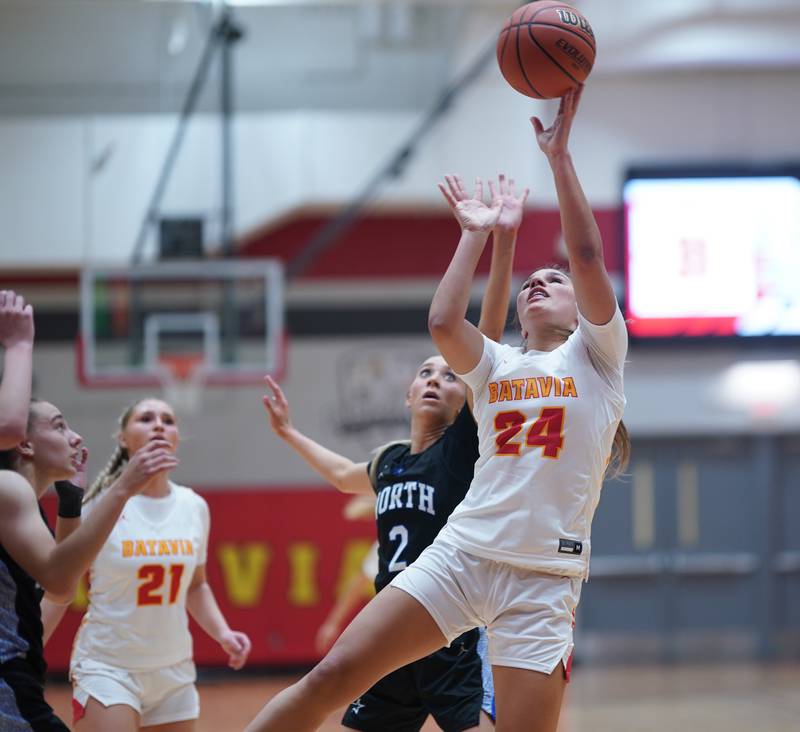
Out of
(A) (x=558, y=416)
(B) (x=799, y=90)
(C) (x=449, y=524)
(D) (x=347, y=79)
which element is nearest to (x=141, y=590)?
(C) (x=449, y=524)

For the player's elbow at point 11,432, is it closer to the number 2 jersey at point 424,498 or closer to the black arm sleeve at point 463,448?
the number 2 jersey at point 424,498

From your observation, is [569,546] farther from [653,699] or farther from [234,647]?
[653,699]

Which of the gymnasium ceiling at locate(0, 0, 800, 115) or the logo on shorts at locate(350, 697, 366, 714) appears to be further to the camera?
the gymnasium ceiling at locate(0, 0, 800, 115)

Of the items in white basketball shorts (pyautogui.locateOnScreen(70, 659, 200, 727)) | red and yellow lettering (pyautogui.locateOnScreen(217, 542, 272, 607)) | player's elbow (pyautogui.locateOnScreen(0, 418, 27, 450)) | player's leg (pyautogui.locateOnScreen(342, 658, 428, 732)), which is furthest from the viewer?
red and yellow lettering (pyautogui.locateOnScreen(217, 542, 272, 607))

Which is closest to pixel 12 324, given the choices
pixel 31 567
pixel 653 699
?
pixel 31 567

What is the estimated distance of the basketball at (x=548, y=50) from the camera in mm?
3629

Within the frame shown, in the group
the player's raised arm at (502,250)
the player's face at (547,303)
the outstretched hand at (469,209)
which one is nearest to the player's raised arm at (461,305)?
the outstretched hand at (469,209)

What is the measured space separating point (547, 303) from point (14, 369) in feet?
5.34

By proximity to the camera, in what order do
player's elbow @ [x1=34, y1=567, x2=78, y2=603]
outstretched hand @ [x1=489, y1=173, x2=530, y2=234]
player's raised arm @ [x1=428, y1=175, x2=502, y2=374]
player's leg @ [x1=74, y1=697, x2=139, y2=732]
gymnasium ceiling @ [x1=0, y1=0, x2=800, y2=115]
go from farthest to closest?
gymnasium ceiling @ [x1=0, y1=0, x2=800, y2=115]
player's leg @ [x1=74, y1=697, x2=139, y2=732]
outstretched hand @ [x1=489, y1=173, x2=530, y2=234]
player's raised arm @ [x1=428, y1=175, x2=502, y2=374]
player's elbow @ [x1=34, y1=567, x2=78, y2=603]

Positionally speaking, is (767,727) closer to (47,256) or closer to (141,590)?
(141,590)

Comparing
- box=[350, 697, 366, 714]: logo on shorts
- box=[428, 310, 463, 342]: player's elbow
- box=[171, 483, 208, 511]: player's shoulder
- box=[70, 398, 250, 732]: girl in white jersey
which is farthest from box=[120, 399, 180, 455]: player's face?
box=[428, 310, 463, 342]: player's elbow

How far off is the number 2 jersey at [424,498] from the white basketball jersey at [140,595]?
35.0 inches

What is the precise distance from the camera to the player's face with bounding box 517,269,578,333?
11.7 feet

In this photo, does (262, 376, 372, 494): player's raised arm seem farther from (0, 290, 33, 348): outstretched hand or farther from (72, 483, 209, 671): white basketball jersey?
(0, 290, 33, 348): outstretched hand
